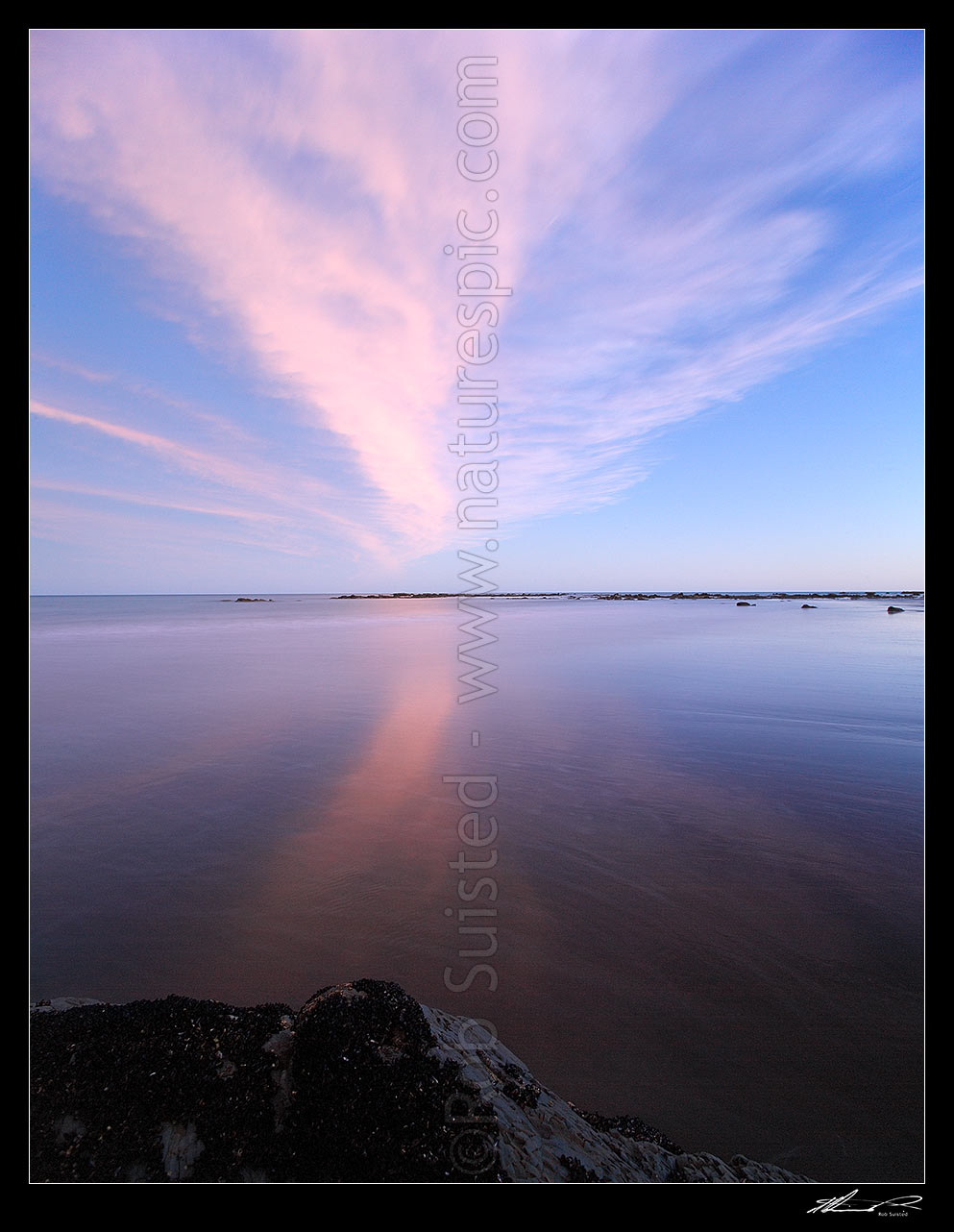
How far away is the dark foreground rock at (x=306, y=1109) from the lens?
1.79 meters

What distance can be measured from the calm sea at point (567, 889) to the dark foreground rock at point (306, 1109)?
0.43m

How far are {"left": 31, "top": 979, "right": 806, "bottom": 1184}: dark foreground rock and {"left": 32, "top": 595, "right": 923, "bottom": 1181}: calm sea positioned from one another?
16.9 inches

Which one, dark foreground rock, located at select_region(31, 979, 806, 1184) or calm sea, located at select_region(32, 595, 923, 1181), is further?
calm sea, located at select_region(32, 595, 923, 1181)

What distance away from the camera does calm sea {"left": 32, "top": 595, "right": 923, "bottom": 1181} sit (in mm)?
2545
